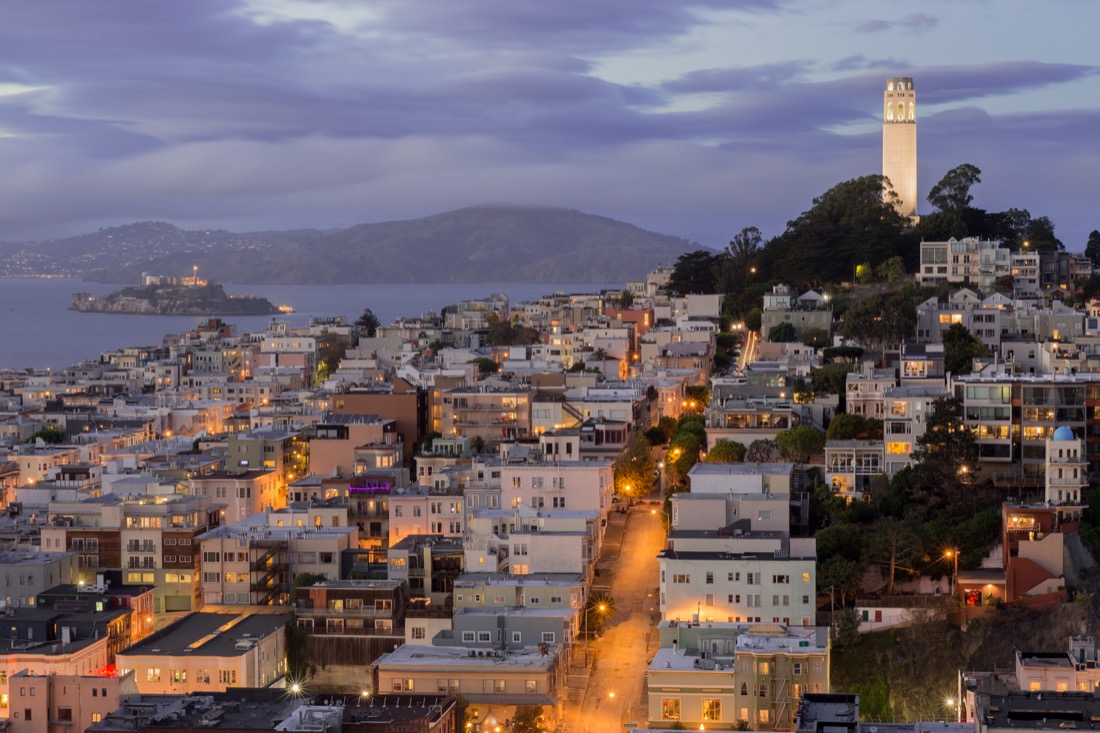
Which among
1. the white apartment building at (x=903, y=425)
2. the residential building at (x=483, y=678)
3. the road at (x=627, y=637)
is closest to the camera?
the residential building at (x=483, y=678)

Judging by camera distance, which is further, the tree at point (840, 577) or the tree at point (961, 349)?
the tree at point (961, 349)

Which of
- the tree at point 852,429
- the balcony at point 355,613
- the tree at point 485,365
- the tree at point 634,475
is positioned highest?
the tree at point 485,365

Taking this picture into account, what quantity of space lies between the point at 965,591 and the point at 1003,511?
1417 mm

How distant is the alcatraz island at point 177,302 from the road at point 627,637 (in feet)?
411

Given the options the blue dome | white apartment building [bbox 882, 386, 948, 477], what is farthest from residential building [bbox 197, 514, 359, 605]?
the blue dome

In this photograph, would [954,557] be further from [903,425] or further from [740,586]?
[903,425]

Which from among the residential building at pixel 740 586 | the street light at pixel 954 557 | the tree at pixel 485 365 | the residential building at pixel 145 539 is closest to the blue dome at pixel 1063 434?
the street light at pixel 954 557

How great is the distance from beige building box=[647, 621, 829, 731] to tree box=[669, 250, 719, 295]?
32.1m

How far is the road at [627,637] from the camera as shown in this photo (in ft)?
77.7

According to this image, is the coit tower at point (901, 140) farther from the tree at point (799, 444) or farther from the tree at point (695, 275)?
the tree at point (799, 444)

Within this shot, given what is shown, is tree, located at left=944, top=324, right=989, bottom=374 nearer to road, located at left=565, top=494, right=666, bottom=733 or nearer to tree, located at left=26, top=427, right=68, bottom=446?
road, located at left=565, top=494, right=666, bottom=733

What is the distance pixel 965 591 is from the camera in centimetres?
2584

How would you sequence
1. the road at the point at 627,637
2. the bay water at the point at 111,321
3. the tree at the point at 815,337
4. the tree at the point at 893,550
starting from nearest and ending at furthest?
the road at the point at 627,637 → the tree at the point at 893,550 → the tree at the point at 815,337 → the bay water at the point at 111,321

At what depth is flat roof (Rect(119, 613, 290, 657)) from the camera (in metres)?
25.2
